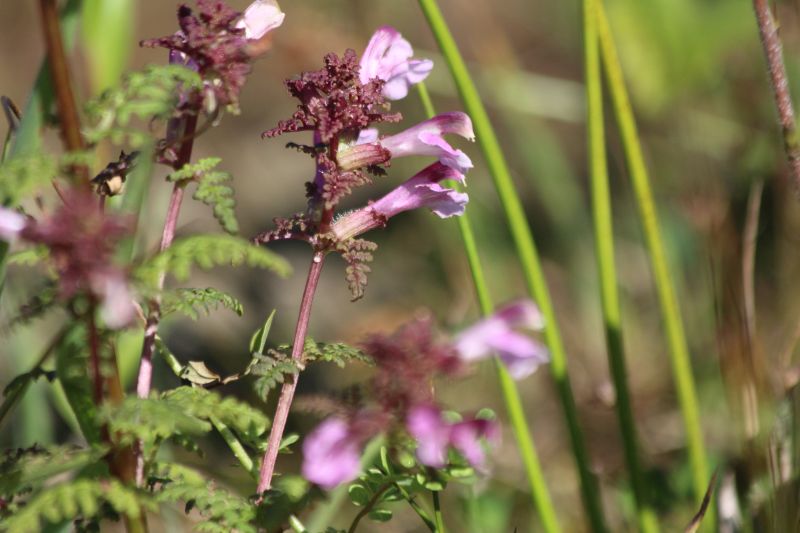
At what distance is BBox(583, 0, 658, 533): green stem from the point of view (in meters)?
0.83

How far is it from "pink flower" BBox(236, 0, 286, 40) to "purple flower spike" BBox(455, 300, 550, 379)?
0.25 metres

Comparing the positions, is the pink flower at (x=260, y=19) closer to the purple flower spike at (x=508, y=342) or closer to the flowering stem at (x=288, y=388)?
the flowering stem at (x=288, y=388)

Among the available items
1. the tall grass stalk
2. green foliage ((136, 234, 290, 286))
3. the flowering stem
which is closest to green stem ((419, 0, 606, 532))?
the tall grass stalk

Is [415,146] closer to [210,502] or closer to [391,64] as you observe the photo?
[391,64]

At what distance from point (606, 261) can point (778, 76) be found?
202mm

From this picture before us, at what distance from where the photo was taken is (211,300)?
0.58m

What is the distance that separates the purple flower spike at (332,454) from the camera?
1.55 feet

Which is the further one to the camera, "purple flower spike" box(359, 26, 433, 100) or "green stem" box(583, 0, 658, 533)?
"green stem" box(583, 0, 658, 533)

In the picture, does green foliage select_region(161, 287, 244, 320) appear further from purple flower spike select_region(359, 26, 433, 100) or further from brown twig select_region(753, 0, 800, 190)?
brown twig select_region(753, 0, 800, 190)

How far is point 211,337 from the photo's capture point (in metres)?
1.86

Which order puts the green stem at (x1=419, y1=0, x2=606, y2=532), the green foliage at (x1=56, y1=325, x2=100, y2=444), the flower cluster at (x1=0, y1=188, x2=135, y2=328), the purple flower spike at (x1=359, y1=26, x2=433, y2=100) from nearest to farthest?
the flower cluster at (x1=0, y1=188, x2=135, y2=328), the green foliage at (x1=56, y1=325, x2=100, y2=444), the purple flower spike at (x1=359, y1=26, x2=433, y2=100), the green stem at (x1=419, y1=0, x2=606, y2=532)

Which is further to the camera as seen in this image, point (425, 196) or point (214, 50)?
point (425, 196)

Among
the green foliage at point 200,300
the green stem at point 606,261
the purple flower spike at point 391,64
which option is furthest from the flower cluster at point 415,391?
the green stem at point 606,261

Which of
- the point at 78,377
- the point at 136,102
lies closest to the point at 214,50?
the point at 136,102
